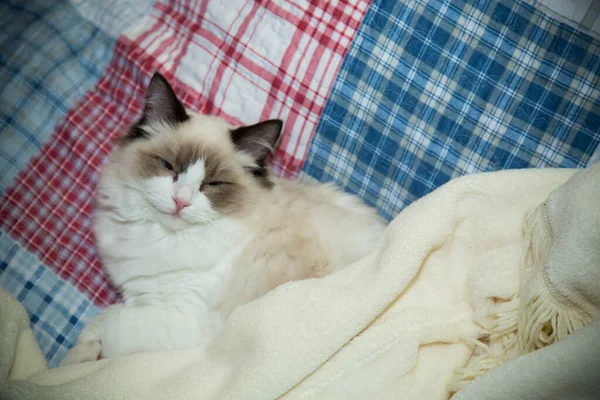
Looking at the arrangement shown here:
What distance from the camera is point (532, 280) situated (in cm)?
120

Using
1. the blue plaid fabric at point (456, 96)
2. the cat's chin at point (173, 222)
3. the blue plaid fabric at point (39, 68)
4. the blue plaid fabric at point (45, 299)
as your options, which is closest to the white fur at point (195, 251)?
the cat's chin at point (173, 222)

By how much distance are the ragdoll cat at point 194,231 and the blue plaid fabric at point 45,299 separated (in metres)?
0.10

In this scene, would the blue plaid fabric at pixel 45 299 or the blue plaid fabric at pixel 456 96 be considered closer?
the blue plaid fabric at pixel 456 96

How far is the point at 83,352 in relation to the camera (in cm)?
146

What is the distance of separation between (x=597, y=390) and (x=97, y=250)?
136 cm

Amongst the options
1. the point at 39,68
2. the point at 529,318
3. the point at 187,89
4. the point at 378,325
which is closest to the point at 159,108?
the point at 187,89

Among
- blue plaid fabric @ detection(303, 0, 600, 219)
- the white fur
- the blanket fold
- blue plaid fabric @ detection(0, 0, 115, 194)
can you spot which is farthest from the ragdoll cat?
blue plaid fabric @ detection(0, 0, 115, 194)

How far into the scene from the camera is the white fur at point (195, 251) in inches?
54.1

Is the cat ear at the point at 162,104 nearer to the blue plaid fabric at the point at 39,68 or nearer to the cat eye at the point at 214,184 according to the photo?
the cat eye at the point at 214,184

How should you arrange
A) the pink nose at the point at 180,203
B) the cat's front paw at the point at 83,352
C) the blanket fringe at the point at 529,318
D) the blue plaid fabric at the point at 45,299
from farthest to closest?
the blue plaid fabric at the point at 45,299 < the cat's front paw at the point at 83,352 < the pink nose at the point at 180,203 < the blanket fringe at the point at 529,318

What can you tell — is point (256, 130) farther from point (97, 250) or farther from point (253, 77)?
point (97, 250)

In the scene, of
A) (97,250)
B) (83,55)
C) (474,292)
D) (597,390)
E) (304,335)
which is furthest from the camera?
(83,55)

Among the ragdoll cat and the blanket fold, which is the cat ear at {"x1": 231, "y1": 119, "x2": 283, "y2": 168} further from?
the blanket fold

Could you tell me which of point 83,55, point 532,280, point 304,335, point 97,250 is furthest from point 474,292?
point 83,55
